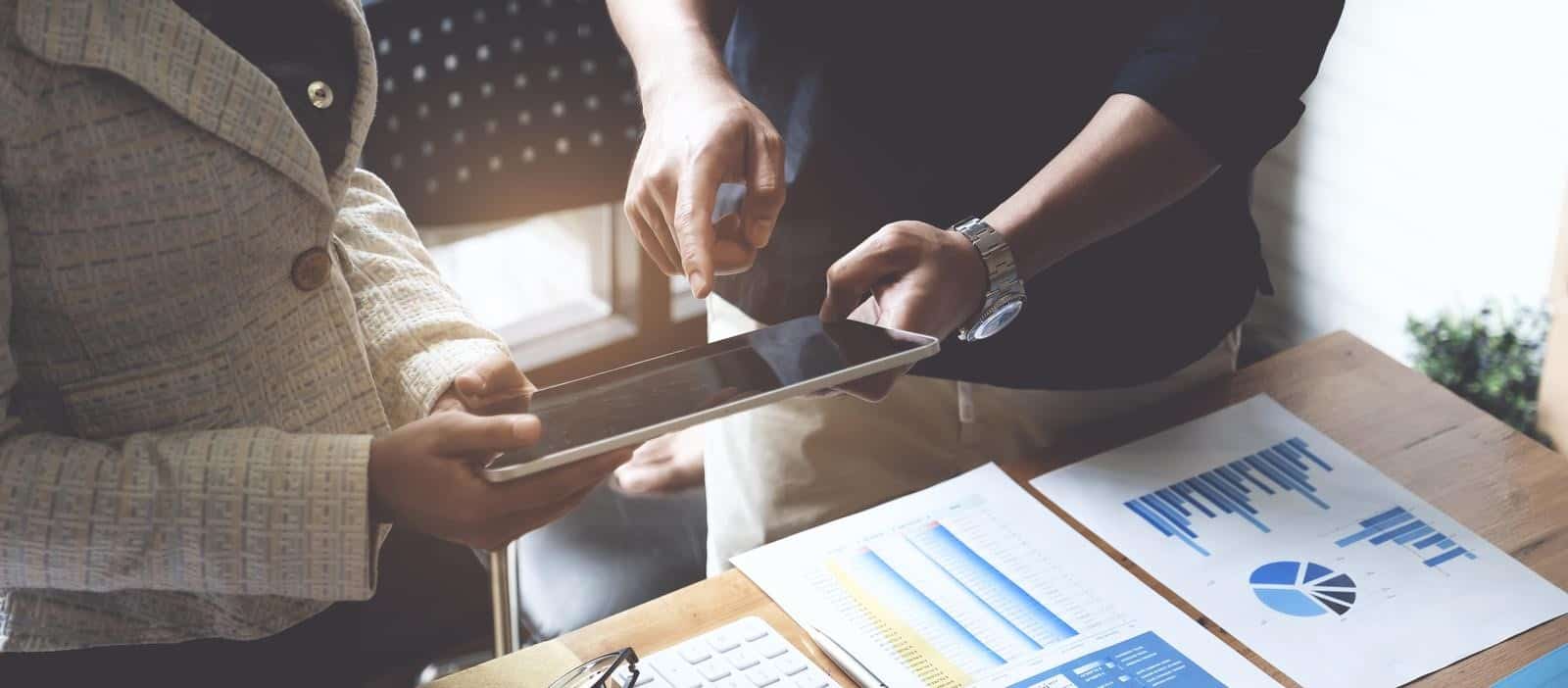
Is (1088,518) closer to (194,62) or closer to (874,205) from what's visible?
(874,205)

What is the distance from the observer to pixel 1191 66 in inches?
42.6

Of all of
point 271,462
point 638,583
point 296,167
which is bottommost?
point 638,583

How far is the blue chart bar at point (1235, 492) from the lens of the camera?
3.78ft

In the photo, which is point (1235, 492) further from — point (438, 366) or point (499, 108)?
point (499, 108)

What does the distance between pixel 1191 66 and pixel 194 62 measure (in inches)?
29.0

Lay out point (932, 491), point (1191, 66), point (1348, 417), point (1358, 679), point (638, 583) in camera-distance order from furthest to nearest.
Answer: point (638, 583) < point (1348, 417) < point (932, 491) < point (1191, 66) < point (1358, 679)

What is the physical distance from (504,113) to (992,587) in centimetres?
112

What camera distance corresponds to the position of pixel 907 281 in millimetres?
1049

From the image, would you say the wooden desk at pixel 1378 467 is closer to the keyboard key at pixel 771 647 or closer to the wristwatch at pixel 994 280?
the keyboard key at pixel 771 647

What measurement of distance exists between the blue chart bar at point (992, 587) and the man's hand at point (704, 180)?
278mm

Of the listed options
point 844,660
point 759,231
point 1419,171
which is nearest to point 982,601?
point 844,660

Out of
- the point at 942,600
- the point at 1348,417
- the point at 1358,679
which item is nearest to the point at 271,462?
the point at 942,600

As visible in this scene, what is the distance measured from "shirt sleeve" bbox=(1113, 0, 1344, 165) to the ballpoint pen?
19.7 inches

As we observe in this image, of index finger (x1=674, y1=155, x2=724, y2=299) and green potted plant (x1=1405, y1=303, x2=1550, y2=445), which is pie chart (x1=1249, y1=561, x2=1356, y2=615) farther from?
green potted plant (x1=1405, y1=303, x2=1550, y2=445)
